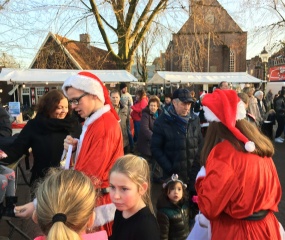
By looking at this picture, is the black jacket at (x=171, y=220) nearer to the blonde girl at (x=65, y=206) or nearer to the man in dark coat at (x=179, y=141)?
the man in dark coat at (x=179, y=141)

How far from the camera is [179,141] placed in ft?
11.5

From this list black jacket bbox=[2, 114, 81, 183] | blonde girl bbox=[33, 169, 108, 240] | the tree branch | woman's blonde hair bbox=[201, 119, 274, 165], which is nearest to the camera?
blonde girl bbox=[33, 169, 108, 240]

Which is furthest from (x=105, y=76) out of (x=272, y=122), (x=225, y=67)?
(x=225, y=67)

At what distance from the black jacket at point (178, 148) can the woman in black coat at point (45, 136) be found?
1.10 m

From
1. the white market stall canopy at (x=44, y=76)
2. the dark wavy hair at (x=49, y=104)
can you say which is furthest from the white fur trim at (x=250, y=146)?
the white market stall canopy at (x=44, y=76)

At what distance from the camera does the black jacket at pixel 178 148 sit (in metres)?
3.50

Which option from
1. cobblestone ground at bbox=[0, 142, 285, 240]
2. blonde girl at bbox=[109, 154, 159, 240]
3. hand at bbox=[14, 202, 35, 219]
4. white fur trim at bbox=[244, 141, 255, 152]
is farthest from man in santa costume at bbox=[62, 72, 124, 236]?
cobblestone ground at bbox=[0, 142, 285, 240]

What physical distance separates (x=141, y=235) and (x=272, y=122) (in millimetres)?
8868

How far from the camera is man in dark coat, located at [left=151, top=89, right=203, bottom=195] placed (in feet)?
11.5

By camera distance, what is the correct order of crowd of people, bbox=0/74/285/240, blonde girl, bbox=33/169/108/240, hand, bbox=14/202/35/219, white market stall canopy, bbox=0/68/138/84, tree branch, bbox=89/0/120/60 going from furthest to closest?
tree branch, bbox=89/0/120/60, white market stall canopy, bbox=0/68/138/84, hand, bbox=14/202/35/219, crowd of people, bbox=0/74/285/240, blonde girl, bbox=33/169/108/240

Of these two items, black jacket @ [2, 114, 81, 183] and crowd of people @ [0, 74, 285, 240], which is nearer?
crowd of people @ [0, 74, 285, 240]

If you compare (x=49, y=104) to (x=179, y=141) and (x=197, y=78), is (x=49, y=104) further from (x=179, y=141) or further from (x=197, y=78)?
(x=197, y=78)

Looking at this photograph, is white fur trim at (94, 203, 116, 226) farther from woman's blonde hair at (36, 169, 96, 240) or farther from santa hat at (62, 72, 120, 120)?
santa hat at (62, 72, 120, 120)

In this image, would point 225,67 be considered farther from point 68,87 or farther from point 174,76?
point 68,87
